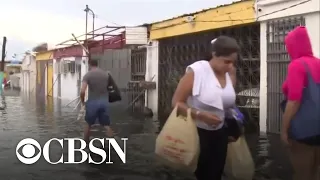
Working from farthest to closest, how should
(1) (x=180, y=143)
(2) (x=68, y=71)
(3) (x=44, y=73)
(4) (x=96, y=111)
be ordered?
(3) (x=44, y=73)
(2) (x=68, y=71)
(4) (x=96, y=111)
(1) (x=180, y=143)

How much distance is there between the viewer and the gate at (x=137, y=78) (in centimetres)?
2038

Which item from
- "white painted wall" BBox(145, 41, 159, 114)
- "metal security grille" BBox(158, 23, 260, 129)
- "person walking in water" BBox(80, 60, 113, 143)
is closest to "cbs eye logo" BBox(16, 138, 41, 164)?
"person walking in water" BBox(80, 60, 113, 143)

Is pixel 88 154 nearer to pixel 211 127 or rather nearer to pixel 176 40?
pixel 211 127

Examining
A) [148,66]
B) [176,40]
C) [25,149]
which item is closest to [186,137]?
[25,149]

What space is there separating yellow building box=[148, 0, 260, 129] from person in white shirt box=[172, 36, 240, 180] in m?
8.46

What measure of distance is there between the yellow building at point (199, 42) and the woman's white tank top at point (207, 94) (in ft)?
28.0

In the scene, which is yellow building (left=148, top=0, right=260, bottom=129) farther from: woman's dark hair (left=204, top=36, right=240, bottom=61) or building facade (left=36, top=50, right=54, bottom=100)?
building facade (left=36, top=50, right=54, bottom=100)

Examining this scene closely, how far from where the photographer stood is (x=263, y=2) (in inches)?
476

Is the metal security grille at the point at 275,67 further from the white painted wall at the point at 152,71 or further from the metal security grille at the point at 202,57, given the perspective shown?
the white painted wall at the point at 152,71

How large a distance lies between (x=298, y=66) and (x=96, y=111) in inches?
226

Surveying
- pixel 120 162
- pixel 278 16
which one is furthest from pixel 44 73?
pixel 120 162

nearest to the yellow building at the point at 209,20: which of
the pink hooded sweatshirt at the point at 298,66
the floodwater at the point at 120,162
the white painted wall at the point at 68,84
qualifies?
the floodwater at the point at 120,162

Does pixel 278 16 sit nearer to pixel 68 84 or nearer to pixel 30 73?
pixel 68 84

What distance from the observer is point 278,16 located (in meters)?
11.7
